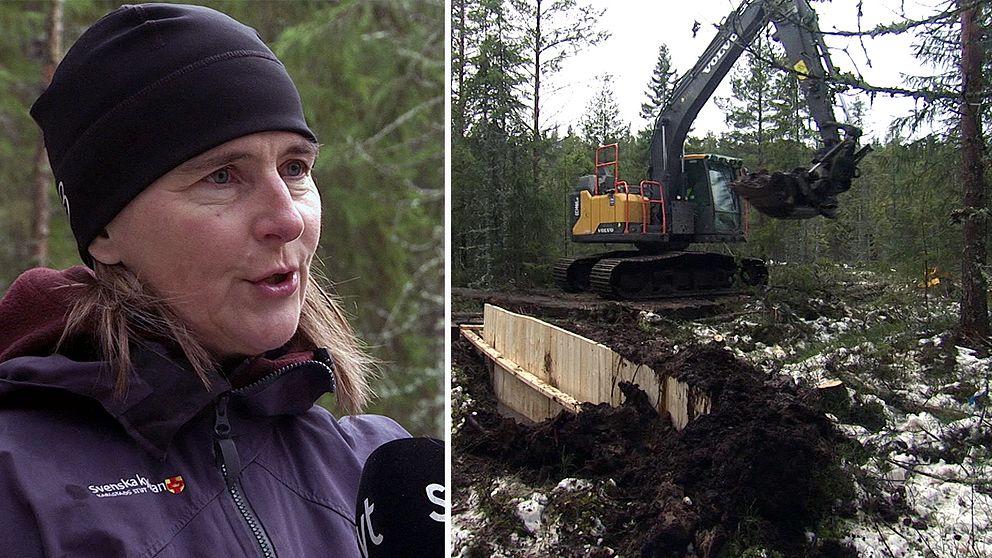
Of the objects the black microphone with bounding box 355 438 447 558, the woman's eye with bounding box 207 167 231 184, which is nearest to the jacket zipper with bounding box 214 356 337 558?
the black microphone with bounding box 355 438 447 558

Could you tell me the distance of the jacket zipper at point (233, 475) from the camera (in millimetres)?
812

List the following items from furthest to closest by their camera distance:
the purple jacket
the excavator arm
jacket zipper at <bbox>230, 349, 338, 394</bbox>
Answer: the excavator arm < jacket zipper at <bbox>230, 349, 338, 394</bbox> < the purple jacket

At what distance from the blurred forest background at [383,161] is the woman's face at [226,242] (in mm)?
1373

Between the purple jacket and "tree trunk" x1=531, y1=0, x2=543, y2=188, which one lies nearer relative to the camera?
the purple jacket

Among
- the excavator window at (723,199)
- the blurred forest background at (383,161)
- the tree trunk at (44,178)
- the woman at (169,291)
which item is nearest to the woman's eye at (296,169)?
the woman at (169,291)

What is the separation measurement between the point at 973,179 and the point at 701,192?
338 millimetres

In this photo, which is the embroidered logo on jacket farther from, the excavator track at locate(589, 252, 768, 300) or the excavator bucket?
the excavator bucket

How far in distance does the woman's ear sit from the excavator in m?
0.63

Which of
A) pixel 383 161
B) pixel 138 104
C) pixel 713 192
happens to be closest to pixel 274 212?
pixel 138 104

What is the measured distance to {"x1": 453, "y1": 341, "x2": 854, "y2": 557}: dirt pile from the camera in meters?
0.99

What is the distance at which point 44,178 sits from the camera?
1.83 metres

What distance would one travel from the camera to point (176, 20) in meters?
0.83

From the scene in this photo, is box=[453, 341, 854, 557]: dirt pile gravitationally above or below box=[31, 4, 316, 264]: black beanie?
below

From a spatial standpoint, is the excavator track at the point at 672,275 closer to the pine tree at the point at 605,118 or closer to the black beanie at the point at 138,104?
the pine tree at the point at 605,118
